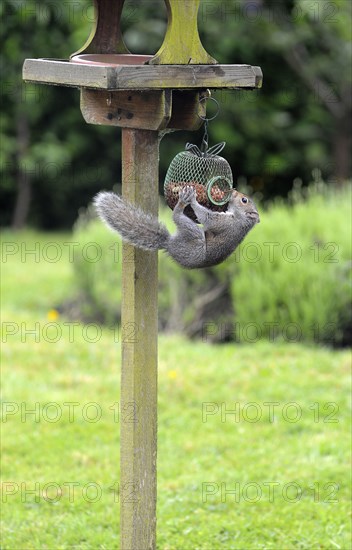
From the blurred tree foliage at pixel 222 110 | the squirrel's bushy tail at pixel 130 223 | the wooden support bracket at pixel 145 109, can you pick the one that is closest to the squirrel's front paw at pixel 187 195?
the squirrel's bushy tail at pixel 130 223

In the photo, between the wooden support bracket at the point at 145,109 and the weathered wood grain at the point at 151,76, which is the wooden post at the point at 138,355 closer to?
the wooden support bracket at the point at 145,109

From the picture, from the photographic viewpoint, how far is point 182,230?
125 inches

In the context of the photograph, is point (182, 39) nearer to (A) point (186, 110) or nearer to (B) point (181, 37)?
(B) point (181, 37)

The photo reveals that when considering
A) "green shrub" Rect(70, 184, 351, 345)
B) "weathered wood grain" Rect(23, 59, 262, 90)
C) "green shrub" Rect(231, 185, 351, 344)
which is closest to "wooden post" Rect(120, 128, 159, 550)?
"weathered wood grain" Rect(23, 59, 262, 90)

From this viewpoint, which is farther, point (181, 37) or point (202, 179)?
point (202, 179)

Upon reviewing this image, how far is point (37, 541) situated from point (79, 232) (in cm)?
482

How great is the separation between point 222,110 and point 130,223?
32.5 feet

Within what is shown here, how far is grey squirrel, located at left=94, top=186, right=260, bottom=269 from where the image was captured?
3.14 metres

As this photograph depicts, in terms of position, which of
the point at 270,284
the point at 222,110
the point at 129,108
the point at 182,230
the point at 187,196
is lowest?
the point at 270,284

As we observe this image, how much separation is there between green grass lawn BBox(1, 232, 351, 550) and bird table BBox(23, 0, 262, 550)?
2.78ft

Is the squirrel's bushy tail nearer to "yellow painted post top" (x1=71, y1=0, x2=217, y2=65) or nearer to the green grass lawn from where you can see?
"yellow painted post top" (x1=71, y1=0, x2=217, y2=65)

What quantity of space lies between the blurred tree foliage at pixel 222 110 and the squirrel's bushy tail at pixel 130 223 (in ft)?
26.6

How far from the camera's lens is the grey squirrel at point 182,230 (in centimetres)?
314

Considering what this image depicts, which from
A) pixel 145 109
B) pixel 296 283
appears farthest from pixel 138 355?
pixel 296 283
